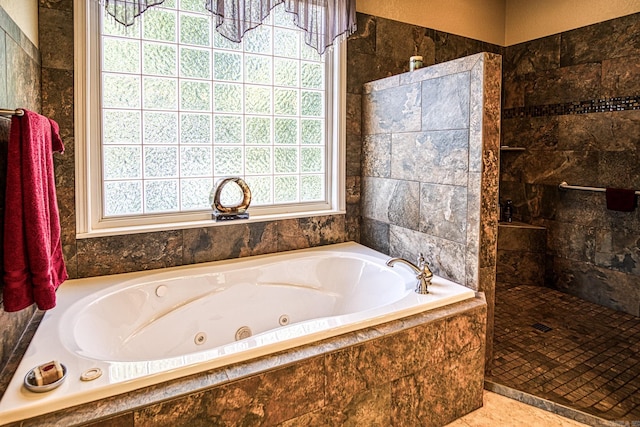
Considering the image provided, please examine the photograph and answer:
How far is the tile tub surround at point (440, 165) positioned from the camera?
2139mm

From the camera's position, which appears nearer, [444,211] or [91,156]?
[91,156]

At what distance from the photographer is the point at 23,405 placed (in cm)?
115

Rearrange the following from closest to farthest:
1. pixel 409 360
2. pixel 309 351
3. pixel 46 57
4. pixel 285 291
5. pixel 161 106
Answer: pixel 309 351
pixel 409 360
pixel 46 57
pixel 161 106
pixel 285 291

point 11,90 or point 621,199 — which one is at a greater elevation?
point 11,90

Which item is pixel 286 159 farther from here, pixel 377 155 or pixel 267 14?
pixel 267 14

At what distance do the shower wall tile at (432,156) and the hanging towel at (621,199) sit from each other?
5.41ft

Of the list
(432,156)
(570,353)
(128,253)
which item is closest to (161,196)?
(128,253)

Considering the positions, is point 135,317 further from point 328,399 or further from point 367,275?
point 367,275

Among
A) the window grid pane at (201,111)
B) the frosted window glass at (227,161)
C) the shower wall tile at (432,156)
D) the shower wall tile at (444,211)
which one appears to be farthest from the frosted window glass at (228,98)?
the shower wall tile at (444,211)

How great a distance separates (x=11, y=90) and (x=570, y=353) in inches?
124

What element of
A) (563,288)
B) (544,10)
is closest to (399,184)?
(563,288)

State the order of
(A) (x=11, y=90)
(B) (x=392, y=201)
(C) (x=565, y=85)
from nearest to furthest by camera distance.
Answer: (A) (x=11, y=90) → (B) (x=392, y=201) → (C) (x=565, y=85)

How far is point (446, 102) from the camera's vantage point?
231 cm

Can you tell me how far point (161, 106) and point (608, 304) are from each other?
356 cm
